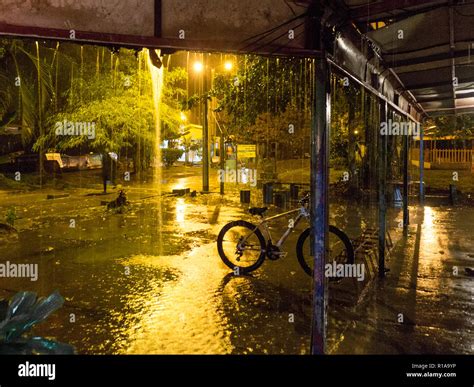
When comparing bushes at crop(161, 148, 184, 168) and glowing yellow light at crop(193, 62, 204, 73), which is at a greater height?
glowing yellow light at crop(193, 62, 204, 73)

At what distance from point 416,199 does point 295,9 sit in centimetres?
1602

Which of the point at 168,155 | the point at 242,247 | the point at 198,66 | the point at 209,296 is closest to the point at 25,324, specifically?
the point at 209,296

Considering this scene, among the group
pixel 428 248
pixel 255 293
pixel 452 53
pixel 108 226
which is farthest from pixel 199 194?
pixel 452 53

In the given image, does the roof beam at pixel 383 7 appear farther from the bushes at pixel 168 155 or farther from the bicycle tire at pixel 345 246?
the bushes at pixel 168 155

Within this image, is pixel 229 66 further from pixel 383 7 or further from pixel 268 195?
pixel 383 7

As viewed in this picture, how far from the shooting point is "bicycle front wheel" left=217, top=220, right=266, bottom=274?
779 cm

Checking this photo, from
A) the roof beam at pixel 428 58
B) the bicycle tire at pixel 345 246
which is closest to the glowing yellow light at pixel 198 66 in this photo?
the bicycle tire at pixel 345 246

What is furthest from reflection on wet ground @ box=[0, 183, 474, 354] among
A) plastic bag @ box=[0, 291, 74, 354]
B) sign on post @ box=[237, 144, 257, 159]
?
sign on post @ box=[237, 144, 257, 159]

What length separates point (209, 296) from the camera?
6.65 m

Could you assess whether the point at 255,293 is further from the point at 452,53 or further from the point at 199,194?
the point at 199,194

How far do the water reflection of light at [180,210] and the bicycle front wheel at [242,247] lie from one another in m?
4.93

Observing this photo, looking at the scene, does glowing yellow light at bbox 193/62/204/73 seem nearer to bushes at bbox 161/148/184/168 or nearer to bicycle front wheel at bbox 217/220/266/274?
bicycle front wheel at bbox 217/220/266/274

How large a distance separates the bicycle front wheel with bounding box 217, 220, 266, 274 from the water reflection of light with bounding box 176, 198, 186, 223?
493 centimetres

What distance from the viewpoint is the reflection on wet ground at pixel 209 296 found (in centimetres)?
510
